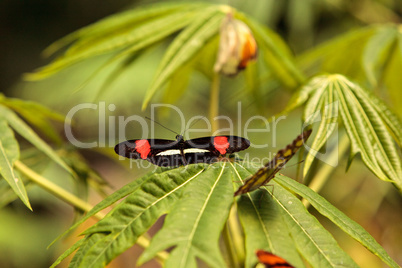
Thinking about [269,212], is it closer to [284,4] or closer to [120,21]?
[120,21]

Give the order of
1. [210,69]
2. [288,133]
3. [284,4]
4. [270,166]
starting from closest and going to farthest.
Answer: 1. [270,166]
2. [210,69]
3. [288,133]
4. [284,4]

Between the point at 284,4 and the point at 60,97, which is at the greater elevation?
the point at 284,4

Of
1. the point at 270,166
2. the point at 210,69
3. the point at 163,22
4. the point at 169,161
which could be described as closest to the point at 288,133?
the point at 210,69

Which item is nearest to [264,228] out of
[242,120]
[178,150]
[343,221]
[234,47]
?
[343,221]

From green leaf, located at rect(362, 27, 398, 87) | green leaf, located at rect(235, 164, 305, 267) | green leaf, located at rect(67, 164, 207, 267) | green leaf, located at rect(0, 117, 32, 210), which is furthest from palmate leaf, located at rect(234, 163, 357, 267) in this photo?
green leaf, located at rect(362, 27, 398, 87)

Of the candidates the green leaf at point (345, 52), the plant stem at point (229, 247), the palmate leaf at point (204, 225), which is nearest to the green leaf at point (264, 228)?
the palmate leaf at point (204, 225)

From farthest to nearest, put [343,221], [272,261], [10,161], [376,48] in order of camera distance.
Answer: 1. [376,48]
2. [10,161]
3. [343,221]
4. [272,261]

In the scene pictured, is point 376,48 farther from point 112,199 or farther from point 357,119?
point 112,199
